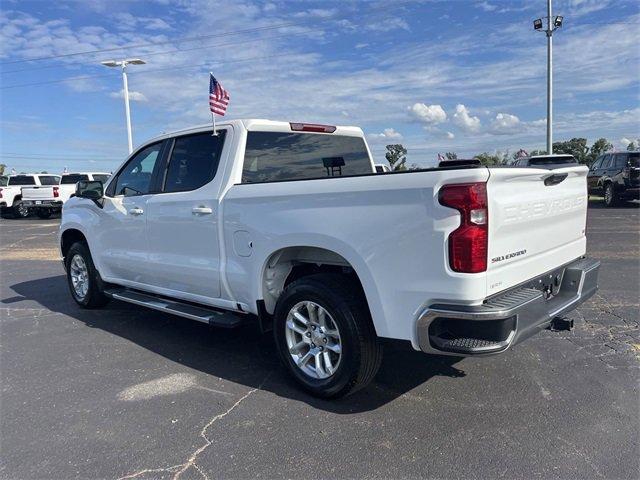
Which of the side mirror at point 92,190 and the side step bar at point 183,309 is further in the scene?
the side mirror at point 92,190

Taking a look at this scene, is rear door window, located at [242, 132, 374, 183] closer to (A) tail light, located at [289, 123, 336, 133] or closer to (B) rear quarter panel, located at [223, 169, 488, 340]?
(A) tail light, located at [289, 123, 336, 133]

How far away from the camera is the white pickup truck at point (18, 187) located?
23.3m

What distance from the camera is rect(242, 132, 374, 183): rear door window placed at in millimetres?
4465

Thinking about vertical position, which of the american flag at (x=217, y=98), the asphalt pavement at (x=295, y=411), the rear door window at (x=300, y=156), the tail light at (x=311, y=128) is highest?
the american flag at (x=217, y=98)

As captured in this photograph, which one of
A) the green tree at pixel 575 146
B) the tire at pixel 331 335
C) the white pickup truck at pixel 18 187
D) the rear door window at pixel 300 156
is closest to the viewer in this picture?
the tire at pixel 331 335

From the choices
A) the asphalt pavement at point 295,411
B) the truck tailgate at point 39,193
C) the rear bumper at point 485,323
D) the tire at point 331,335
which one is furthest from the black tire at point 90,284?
the truck tailgate at point 39,193

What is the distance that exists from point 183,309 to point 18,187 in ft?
76.2

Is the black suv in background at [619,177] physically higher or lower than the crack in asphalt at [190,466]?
higher

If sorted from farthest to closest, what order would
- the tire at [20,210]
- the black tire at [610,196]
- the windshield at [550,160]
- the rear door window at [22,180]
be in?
the rear door window at [22,180] < the tire at [20,210] < the black tire at [610,196] < the windshield at [550,160]

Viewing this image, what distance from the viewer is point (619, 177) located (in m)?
18.3

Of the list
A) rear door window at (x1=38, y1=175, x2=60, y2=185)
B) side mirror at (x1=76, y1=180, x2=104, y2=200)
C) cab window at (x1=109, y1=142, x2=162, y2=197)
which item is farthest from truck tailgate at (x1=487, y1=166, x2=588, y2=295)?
rear door window at (x1=38, y1=175, x2=60, y2=185)

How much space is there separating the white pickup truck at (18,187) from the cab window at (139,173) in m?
19.8

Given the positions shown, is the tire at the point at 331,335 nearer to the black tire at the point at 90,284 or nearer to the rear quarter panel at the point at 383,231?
the rear quarter panel at the point at 383,231

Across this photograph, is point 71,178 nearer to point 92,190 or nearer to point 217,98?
point 92,190
